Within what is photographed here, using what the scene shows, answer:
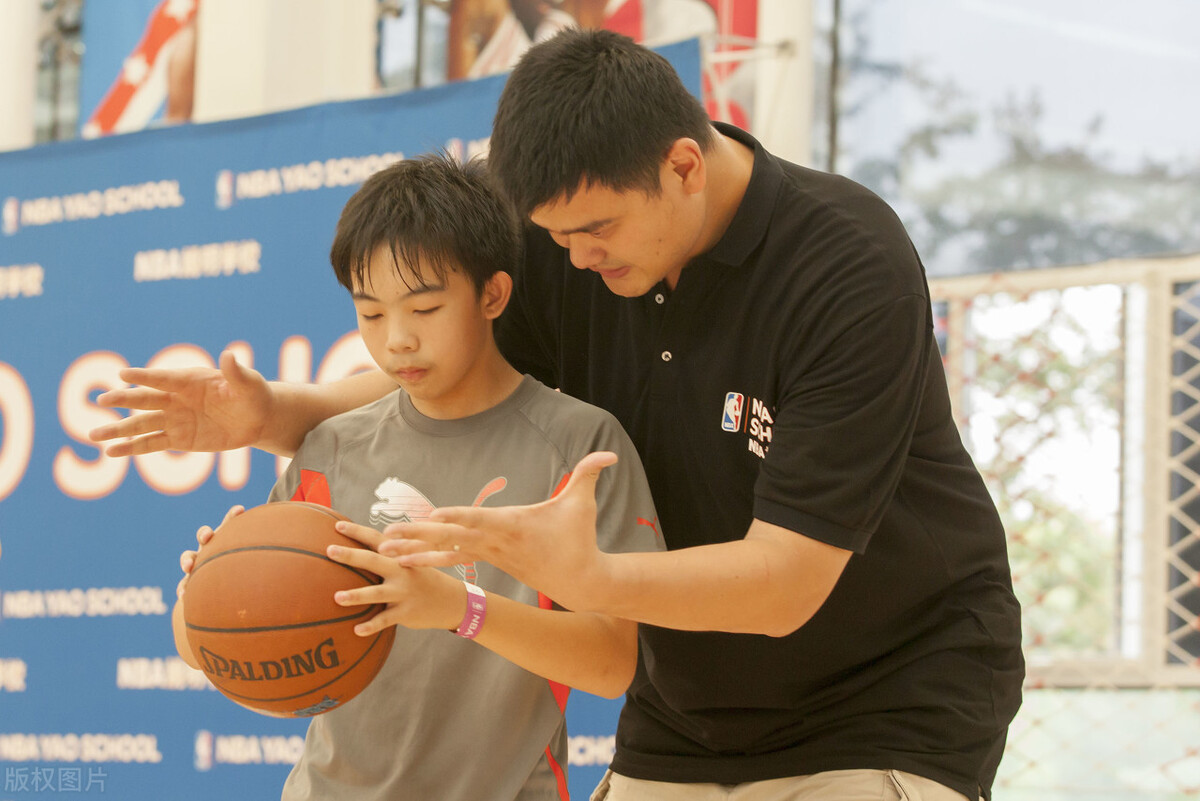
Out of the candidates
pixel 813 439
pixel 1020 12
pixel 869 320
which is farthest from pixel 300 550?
pixel 1020 12

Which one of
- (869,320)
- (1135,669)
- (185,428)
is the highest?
(869,320)

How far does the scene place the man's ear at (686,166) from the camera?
1.76 metres

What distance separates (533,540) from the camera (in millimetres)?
1438

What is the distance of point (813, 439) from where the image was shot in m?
1.72

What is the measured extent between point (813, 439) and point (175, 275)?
9.69 feet

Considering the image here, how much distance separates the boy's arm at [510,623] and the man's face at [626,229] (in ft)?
1.68

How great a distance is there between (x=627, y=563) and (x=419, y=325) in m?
0.63

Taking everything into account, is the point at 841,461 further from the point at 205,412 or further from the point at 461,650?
the point at 205,412

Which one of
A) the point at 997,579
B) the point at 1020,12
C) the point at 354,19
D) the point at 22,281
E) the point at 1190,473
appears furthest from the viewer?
the point at 354,19

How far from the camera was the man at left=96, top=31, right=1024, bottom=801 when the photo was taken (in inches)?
66.8

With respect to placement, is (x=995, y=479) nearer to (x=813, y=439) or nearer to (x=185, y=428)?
(x=813, y=439)

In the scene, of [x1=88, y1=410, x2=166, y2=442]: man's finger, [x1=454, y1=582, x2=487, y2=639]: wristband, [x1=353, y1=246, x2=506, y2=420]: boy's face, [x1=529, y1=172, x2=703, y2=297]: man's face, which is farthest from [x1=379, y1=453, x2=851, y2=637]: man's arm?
[x1=88, y1=410, x2=166, y2=442]: man's finger

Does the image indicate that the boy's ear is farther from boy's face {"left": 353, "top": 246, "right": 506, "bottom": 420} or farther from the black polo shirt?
the black polo shirt

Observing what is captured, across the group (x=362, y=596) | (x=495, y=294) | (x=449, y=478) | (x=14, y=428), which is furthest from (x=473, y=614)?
(x=14, y=428)
